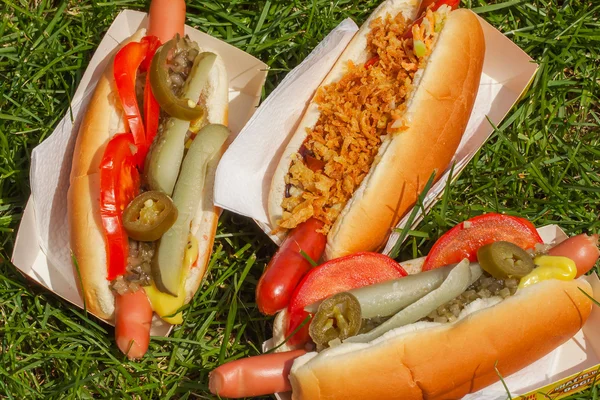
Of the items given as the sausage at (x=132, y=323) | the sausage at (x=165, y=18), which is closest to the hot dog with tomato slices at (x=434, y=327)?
the sausage at (x=132, y=323)

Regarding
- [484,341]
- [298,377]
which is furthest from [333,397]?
[484,341]

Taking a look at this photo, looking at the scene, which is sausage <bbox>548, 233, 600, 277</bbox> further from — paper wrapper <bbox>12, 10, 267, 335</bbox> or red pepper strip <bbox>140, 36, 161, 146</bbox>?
red pepper strip <bbox>140, 36, 161, 146</bbox>

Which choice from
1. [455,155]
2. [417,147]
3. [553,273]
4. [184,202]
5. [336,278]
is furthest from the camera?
[455,155]

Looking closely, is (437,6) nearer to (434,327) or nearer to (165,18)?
(165,18)

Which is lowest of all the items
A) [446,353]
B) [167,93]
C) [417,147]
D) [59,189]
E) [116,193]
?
[446,353]

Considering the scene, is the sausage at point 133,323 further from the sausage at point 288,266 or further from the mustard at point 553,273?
the mustard at point 553,273

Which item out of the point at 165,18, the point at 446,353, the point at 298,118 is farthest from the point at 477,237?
the point at 165,18

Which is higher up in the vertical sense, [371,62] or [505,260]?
[371,62]
